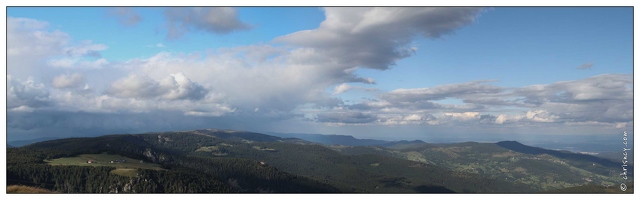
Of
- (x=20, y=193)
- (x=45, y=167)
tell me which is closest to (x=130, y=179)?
(x=45, y=167)

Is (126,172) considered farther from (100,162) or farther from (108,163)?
(100,162)

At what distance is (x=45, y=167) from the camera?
9306 cm

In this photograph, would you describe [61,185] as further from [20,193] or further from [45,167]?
[20,193]

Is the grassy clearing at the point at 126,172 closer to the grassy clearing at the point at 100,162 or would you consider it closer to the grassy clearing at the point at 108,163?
the grassy clearing at the point at 108,163

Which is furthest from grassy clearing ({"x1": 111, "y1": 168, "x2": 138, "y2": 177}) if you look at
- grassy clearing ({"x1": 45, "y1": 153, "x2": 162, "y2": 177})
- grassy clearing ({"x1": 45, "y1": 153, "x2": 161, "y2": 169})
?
grassy clearing ({"x1": 45, "y1": 153, "x2": 161, "y2": 169})

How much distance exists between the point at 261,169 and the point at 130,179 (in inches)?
3240

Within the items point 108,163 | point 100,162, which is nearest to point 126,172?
point 108,163

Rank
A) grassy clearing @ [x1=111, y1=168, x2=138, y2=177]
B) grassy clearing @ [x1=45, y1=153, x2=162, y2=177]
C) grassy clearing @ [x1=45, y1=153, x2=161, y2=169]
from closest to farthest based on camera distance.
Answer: grassy clearing @ [x1=111, y1=168, x2=138, y2=177]
grassy clearing @ [x1=45, y1=153, x2=162, y2=177]
grassy clearing @ [x1=45, y1=153, x2=161, y2=169]

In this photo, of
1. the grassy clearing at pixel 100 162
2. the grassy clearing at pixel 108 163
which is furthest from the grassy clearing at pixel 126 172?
the grassy clearing at pixel 100 162

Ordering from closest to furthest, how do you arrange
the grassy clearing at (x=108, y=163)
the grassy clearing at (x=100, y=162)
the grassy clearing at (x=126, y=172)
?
the grassy clearing at (x=126, y=172), the grassy clearing at (x=108, y=163), the grassy clearing at (x=100, y=162)

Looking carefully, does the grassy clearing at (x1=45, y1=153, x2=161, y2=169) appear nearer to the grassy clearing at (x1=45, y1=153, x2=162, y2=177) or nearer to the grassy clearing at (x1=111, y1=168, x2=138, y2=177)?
the grassy clearing at (x1=45, y1=153, x2=162, y2=177)

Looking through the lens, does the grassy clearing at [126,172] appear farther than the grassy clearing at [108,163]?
No

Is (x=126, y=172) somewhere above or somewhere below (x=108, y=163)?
above
